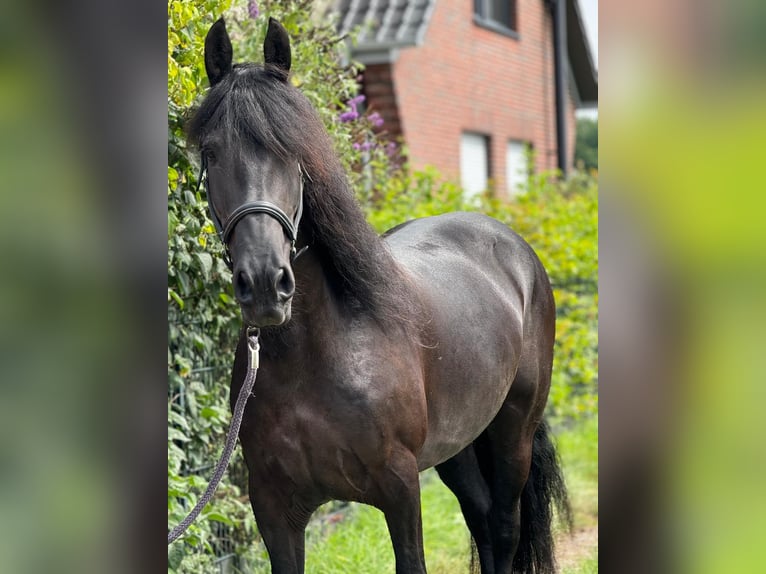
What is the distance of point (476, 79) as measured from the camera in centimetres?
1358

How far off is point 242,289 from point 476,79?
38.4 ft

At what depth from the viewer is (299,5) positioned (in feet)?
16.9

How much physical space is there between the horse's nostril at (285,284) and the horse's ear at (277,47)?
718 millimetres

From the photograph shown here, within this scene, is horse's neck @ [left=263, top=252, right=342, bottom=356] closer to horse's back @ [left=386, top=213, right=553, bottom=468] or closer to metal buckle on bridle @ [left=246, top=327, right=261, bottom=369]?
metal buckle on bridle @ [left=246, top=327, right=261, bottom=369]

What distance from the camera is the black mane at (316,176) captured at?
2557 mm

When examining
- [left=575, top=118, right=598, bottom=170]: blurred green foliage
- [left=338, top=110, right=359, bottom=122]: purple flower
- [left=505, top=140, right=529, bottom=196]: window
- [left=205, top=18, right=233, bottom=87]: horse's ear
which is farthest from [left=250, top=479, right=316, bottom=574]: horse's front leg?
[left=575, top=118, right=598, bottom=170]: blurred green foliage

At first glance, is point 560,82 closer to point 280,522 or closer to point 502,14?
point 502,14

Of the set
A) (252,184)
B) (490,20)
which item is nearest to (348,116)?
(252,184)

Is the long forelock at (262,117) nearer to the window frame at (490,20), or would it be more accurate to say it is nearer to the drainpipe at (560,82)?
the window frame at (490,20)

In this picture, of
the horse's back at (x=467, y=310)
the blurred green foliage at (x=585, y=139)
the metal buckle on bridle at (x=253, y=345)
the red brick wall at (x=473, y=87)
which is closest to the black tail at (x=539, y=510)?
the horse's back at (x=467, y=310)

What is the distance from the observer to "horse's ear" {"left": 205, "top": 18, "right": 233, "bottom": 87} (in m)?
2.77

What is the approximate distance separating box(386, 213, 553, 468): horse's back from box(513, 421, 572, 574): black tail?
2.11 feet
